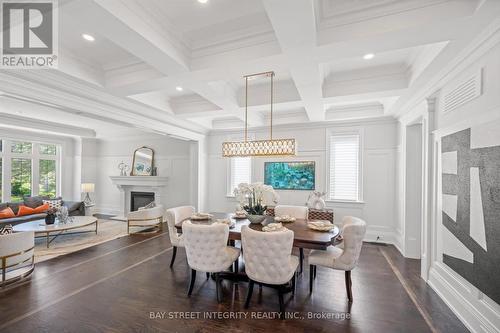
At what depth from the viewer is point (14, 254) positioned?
302 centimetres

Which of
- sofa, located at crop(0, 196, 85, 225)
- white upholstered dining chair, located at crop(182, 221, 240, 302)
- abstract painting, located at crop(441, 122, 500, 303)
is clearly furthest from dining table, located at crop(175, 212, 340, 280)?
sofa, located at crop(0, 196, 85, 225)

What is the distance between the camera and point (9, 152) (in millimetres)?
6539

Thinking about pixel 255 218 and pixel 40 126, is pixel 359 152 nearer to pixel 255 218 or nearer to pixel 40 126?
pixel 255 218

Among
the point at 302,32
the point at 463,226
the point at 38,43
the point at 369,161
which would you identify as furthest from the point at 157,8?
the point at 369,161

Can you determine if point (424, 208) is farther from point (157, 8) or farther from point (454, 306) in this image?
point (157, 8)

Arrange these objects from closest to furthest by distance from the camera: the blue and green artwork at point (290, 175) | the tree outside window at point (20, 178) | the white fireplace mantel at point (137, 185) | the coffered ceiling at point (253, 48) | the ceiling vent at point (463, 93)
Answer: the coffered ceiling at point (253, 48), the ceiling vent at point (463, 93), the blue and green artwork at point (290, 175), the tree outside window at point (20, 178), the white fireplace mantel at point (137, 185)

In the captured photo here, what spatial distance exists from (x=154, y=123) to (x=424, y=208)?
5.15 metres

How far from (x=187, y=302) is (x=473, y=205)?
3252mm

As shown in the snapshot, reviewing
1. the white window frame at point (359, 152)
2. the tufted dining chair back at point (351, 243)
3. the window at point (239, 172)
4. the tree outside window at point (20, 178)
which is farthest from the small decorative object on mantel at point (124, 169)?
the tufted dining chair back at point (351, 243)

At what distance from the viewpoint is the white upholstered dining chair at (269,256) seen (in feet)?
7.64

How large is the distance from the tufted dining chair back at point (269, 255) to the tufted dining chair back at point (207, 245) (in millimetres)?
314

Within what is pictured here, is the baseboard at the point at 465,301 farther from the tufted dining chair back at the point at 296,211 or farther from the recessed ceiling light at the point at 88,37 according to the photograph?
the recessed ceiling light at the point at 88,37

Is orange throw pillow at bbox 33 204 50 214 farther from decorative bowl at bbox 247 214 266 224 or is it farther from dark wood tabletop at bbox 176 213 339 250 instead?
decorative bowl at bbox 247 214 266 224

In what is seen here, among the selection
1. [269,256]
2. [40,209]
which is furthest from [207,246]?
[40,209]
